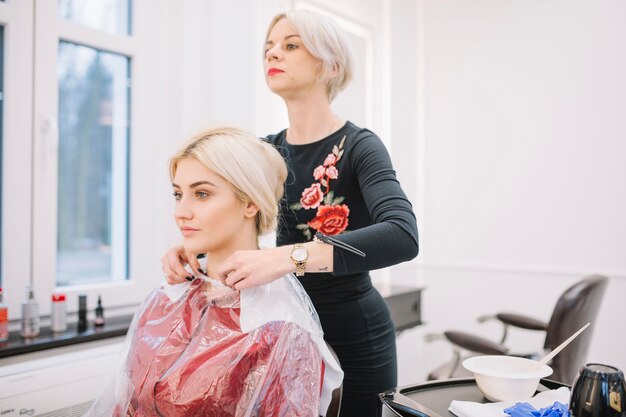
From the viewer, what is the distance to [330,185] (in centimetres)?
126

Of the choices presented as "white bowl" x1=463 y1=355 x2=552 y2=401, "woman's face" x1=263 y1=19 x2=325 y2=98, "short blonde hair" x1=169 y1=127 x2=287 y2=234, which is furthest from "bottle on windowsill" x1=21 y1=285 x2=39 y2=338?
"white bowl" x1=463 y1=355 x2=552 y2=401

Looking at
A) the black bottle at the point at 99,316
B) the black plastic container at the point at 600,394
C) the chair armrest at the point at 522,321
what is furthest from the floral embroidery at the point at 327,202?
the chair armrest at the point at 522,321

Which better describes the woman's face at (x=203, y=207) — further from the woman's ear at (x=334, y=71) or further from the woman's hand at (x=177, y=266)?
the woman's ear at (x=334, y=71)

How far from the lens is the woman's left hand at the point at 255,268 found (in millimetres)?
926

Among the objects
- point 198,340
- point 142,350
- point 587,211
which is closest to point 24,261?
point 142,350

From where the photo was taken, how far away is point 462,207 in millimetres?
3266

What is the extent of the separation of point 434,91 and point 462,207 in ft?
2.57

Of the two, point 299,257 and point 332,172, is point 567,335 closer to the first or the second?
point 332,172

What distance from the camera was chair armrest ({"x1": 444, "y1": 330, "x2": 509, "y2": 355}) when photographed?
2.05m

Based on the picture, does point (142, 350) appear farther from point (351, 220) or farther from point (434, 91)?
point (434, 91)

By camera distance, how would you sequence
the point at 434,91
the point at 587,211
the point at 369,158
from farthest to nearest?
the point at 434,91 < the point at 587,211 < the point at 369,158

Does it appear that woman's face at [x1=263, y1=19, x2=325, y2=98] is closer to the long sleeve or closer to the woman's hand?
the long sleeve

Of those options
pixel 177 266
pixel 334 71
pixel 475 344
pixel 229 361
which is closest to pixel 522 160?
pixel 475 344

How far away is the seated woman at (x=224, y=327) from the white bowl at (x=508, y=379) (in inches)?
11.2
